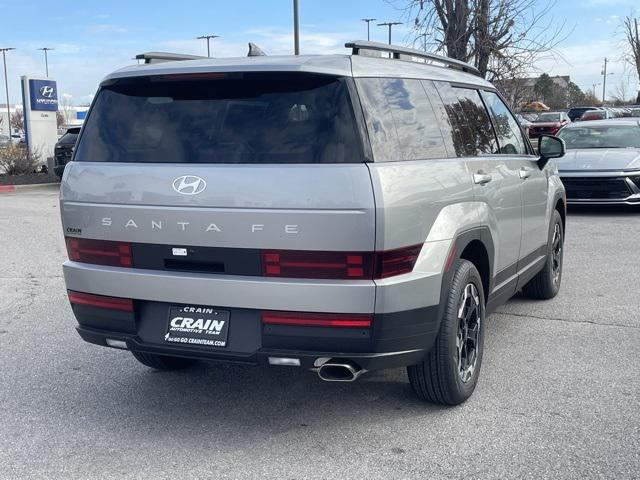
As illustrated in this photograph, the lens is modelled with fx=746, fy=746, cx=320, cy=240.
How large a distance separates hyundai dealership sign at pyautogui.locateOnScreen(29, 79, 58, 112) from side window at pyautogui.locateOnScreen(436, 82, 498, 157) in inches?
837

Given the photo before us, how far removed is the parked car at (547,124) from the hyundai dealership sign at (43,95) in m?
19.1

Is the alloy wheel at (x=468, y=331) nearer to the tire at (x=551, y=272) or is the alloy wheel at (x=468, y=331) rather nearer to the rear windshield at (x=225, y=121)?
the rear windshield at (x=225, y=121)

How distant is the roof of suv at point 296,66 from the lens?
3637 millimetres

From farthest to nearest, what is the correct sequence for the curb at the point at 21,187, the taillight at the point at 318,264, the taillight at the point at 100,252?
the curb at the point at 21,187 → the taillight at the point at 100,252 → the taillight at the point at 318,264

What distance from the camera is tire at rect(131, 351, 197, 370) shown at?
16.0ft

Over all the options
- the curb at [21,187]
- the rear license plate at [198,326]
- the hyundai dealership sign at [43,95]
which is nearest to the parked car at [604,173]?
the rear license plate at [198,326]

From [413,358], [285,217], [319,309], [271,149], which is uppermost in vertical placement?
[271,149]

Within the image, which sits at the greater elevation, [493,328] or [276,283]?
[276,283]

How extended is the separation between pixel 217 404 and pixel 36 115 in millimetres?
21672

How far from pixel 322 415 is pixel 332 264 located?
1.16 m

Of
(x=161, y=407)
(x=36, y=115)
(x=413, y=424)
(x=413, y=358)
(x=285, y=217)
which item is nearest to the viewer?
(x=285, y=217)

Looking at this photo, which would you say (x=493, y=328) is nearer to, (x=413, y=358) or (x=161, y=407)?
(x=413, y=358)

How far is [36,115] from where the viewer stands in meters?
23.8

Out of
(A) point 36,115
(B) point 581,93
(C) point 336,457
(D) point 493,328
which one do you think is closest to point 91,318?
(C) point 336,457
